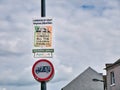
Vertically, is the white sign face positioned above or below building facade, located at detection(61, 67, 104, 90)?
above

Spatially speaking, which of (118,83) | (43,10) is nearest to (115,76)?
(118,83)

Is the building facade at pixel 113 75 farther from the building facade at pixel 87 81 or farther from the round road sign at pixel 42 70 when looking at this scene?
the round road sign at pixel 42 70

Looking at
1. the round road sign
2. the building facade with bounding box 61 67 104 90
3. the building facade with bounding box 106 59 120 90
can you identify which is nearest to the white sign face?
the round road sign

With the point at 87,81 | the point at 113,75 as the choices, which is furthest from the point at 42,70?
the point at 87,81

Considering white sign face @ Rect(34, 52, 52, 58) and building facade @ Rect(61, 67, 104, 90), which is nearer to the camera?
white sign face @ Rect(34, 52, 52, 58)

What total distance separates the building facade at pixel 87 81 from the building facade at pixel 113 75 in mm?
17217

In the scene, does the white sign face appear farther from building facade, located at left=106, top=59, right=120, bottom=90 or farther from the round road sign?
building facade, located at left=106, top=59, right=120, bottom=90

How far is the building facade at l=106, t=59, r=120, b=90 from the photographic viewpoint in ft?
132

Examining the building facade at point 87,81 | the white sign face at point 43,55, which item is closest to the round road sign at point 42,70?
the white sign face at point 43,55

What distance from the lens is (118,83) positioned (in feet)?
131

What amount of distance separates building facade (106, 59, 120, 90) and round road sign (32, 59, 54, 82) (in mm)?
32316

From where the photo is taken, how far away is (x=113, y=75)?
139 feet

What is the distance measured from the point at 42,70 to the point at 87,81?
53881 millimetres

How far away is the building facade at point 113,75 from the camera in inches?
1586
